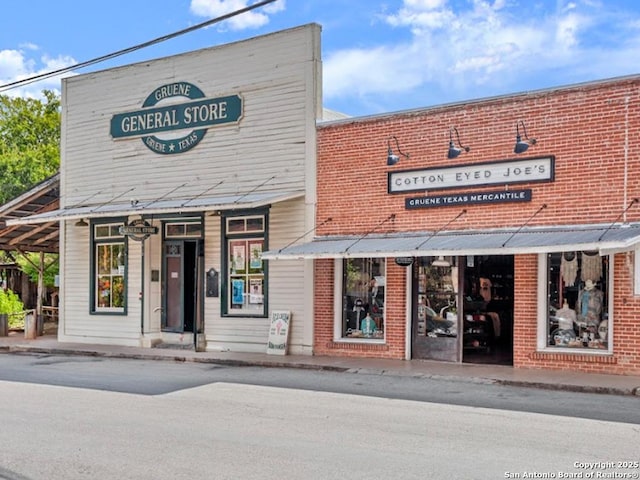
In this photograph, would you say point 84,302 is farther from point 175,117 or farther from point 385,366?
point 385,366

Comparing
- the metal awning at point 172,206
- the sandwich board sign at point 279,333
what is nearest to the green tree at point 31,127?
the metal awning at point 172,206

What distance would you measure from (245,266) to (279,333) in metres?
1.93

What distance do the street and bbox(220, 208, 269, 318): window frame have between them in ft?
13.1

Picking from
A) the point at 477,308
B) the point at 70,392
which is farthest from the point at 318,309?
the point at 70,392

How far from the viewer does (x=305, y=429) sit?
852 cm

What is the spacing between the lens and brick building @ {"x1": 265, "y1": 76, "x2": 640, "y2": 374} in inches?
501

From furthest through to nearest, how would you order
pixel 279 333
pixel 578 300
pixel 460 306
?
pixel 279 333
pixel 460 306
pixel 578 300

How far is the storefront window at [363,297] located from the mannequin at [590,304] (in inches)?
156

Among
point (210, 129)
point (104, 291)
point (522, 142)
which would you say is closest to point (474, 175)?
point (522, 142)

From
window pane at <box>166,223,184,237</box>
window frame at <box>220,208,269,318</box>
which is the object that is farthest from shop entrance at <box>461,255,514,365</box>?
window pane at <box>166,223,184,237</box>

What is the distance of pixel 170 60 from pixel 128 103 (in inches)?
66.4

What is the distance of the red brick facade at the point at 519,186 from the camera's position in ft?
41.7

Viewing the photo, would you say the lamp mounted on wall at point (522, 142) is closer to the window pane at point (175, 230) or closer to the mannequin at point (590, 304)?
the mannequin at point (590, 304)

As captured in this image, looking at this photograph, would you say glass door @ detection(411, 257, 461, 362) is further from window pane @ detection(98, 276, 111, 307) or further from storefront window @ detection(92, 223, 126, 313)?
window pane @ detection(98, 276, 111, 307)
